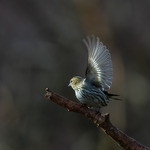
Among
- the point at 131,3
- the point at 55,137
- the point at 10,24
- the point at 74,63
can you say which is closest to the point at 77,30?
the point at 74,63

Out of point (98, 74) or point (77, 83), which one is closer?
point (98, 74)

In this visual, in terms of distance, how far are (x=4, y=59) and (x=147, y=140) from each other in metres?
5.48

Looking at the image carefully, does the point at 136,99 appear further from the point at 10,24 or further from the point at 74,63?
the point at 10,24

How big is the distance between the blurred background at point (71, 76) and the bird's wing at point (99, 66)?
491 cm

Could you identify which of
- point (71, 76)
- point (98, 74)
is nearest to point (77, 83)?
point (98, 74)

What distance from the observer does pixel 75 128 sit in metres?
11.5

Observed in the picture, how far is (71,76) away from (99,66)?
21.6 ft

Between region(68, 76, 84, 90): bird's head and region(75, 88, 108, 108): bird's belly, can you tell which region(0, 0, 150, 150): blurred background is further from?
region(75, 88, 108, 108): bird's belly

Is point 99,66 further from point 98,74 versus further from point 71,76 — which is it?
point 71,76

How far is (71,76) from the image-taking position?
11.6 m

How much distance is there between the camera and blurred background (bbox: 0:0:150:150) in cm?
1073

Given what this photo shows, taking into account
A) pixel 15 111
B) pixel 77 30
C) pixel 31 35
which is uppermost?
pixel 31 35

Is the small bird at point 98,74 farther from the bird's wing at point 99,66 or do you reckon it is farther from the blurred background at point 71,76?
the blurred background at point 71,76

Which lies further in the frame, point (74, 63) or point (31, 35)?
point (31, 35)
